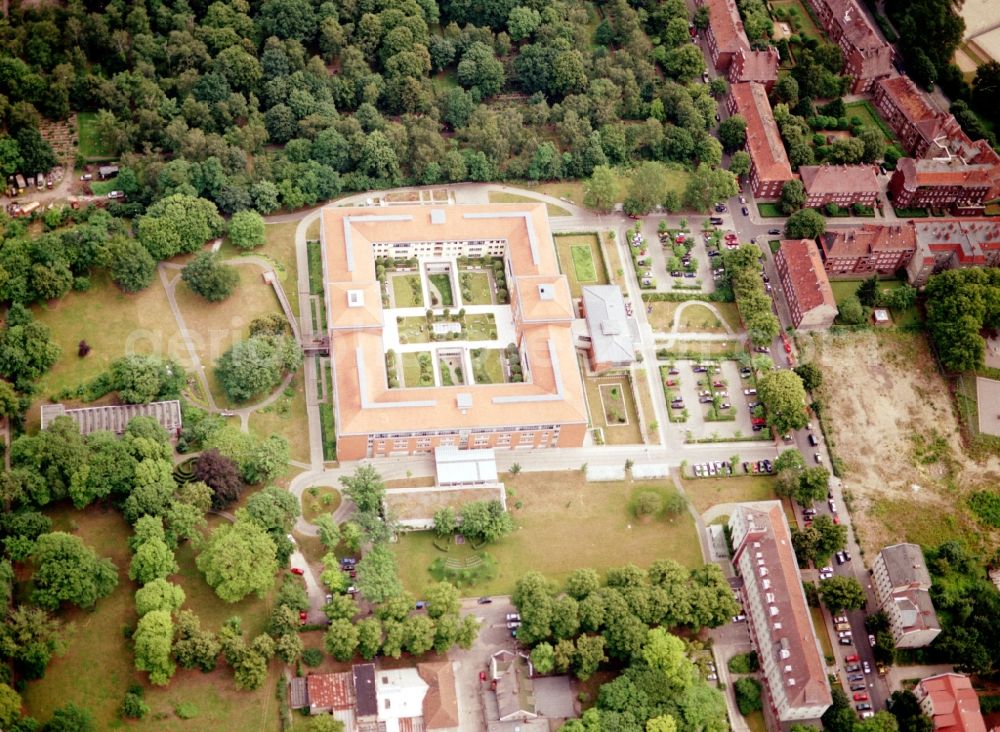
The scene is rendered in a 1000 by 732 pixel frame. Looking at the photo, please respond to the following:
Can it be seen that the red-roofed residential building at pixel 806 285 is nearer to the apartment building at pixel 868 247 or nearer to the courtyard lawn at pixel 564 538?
the apartment building at pixel 868 247

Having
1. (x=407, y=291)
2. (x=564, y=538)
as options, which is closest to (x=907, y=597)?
(x=564, y=538)

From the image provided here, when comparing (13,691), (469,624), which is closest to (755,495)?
(469,624)

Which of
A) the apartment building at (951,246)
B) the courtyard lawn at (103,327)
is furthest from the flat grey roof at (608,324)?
the courtyard lawn at (103,327)

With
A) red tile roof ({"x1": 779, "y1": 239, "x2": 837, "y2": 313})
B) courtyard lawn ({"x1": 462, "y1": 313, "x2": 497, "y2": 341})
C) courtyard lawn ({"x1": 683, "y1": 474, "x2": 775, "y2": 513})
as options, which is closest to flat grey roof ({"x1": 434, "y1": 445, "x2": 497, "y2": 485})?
courtyard lawn ({"x1": 462, "y1": 313, "x2": 497, "y2": 341})

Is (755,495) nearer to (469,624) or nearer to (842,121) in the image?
(469,624)

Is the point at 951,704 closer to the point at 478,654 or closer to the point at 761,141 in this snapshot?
the point at 478,654
